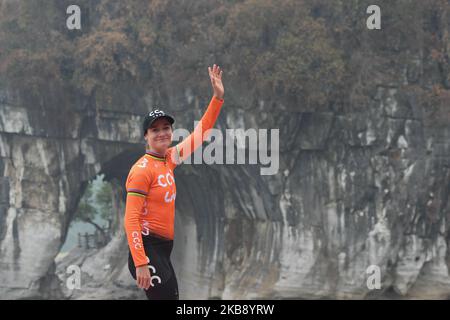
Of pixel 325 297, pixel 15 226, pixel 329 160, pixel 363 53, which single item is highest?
pixel 363 53

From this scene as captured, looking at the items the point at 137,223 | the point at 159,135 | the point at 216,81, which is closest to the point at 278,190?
the point at 216,81

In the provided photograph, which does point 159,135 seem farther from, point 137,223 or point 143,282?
point 143,282

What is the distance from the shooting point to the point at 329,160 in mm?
21047

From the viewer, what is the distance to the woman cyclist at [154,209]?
5.56 meters

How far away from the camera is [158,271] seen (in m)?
5.69

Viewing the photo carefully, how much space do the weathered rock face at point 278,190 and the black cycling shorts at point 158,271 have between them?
14968 mm

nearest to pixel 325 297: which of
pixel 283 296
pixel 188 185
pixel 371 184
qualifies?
pixel 283 296

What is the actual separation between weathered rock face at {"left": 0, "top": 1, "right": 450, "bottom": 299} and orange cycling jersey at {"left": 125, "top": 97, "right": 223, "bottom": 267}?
14.9 m

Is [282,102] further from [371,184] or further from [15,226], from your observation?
[15,226]

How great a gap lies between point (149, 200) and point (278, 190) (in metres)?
15.7

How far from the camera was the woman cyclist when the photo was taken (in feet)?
18.2

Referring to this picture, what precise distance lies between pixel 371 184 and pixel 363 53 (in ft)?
9.15

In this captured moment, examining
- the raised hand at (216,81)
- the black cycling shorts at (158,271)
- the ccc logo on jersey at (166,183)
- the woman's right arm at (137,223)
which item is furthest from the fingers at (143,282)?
the raised hand at (216,81)

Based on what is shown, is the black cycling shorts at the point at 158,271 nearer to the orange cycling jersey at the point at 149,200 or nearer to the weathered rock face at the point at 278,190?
the orange cycling jersey at the point at 149,200
